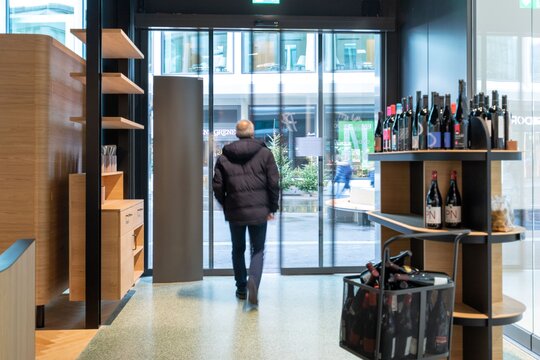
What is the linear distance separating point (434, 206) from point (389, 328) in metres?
0.82

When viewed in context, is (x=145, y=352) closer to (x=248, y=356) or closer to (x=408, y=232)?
(x=248, y=356)

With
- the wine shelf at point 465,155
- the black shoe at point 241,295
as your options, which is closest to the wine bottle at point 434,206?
the wine shelf at point 465,155

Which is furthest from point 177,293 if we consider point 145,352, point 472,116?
point 472,116

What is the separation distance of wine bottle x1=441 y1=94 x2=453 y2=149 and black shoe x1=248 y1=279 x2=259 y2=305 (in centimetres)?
241

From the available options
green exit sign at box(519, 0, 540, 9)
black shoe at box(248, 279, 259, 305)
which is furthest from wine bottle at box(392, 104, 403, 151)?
black shoe at box(248, 279, 259, 305)

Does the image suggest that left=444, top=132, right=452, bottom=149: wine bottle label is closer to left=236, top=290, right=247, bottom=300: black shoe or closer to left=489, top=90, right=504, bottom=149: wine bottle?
left=489, top=90, right=504, bottom=149: wine bottle

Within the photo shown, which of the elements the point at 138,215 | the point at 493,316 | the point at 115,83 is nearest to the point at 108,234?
the point at 138,215

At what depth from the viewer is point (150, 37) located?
570cm

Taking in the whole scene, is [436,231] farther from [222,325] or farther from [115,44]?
[115,44]

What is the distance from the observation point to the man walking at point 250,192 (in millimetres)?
4395

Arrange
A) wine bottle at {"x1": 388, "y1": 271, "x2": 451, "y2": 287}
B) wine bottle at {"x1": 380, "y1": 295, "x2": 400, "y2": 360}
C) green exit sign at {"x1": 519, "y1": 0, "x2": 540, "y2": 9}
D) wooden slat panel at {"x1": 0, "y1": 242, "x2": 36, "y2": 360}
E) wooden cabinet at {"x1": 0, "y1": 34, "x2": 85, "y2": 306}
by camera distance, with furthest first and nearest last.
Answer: wooden cabinet at {"x1": 0, "y1": 34, "x2": 85, "y2": 306} → green exit sign at {"x1": 519, "y1": 0, "x2": 540, "y2": 9} → wine bottle at {"x1": 388, "y1": 271, "x2": 451, "y2": 287} → wine bottle at {"x1": 380, "y1": 295, "x2": 400, "y2": 360} → wooden slat panel at {"x1": 0, "y1": 242, "x2": 36, "y2": 360}

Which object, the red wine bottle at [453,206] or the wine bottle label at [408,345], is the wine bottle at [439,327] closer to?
the wine bottle label at [408,345]

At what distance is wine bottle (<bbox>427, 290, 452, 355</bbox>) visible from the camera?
2074mm

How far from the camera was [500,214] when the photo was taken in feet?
8.02
